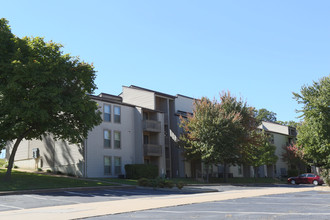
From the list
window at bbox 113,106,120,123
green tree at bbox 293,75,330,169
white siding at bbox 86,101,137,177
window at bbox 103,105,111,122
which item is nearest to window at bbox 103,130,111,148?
white siding at bbox 86,101,137,177

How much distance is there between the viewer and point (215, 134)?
33.8 metres

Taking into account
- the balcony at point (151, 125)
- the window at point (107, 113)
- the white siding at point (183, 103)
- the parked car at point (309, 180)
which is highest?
the white siding at point (183, 103)

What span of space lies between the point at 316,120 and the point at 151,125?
1647 cm

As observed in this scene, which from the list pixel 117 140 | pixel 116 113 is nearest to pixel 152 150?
pixel 117 140

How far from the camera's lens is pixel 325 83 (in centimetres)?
3381


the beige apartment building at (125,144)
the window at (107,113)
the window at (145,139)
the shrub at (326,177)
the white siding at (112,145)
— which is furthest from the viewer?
the window at (145,139)

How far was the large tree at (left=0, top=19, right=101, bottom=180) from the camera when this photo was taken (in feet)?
73.0

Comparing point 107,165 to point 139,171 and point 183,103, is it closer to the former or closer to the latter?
point 139,171

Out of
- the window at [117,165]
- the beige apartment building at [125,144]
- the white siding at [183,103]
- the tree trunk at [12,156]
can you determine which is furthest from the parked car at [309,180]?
the tree trunk at [12,156]

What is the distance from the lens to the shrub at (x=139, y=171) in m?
32.4

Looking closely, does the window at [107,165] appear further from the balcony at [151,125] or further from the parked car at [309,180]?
the parked car at [309,180]

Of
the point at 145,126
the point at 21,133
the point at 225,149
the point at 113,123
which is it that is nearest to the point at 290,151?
the point at 225,149

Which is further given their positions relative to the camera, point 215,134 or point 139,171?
point 215,134

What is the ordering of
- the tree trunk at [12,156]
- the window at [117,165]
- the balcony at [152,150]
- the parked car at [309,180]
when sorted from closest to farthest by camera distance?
the tree trunk at [12,156]
the window at [117,165]
the balcony at [152,150]
the parked car at [309,180]
